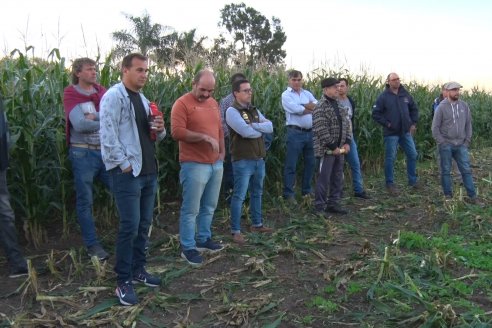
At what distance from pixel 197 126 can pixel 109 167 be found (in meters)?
1.19

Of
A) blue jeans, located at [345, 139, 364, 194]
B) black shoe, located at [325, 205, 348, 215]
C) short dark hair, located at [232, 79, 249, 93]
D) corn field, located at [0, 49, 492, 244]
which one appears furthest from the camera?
blue jeans, located at [345, 139, 364, 194]

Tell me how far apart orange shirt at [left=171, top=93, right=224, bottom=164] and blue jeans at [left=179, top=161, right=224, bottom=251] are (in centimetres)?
8

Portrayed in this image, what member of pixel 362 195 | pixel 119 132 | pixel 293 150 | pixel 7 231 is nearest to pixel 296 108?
pixel 293 150

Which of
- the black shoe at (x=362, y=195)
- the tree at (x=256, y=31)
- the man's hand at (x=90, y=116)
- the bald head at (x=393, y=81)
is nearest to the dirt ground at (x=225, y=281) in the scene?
the man's hand at (x=90, y=116)

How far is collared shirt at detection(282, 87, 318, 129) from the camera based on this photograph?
734 cm

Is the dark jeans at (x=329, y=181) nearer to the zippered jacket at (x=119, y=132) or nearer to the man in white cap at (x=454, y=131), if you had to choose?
the man in white cap at (x=454, y=131)

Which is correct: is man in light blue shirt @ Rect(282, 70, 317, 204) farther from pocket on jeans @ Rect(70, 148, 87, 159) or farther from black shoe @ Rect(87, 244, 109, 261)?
pocket on jeans @ Rect(70, 148, 87, 159)

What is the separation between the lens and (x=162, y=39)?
1007 inches

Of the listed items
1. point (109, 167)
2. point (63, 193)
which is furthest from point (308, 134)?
point (109, 167)

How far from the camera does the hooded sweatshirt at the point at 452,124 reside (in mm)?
7398

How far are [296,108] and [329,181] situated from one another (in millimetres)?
1170

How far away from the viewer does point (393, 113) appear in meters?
8.42

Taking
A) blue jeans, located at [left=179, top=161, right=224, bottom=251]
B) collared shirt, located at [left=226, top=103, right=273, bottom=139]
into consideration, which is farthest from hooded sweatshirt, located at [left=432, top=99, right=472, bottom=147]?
blue jeans, located at [left=179, top=161, right=224, bottom=251]

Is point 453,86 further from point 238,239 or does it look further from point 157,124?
point 157,124
